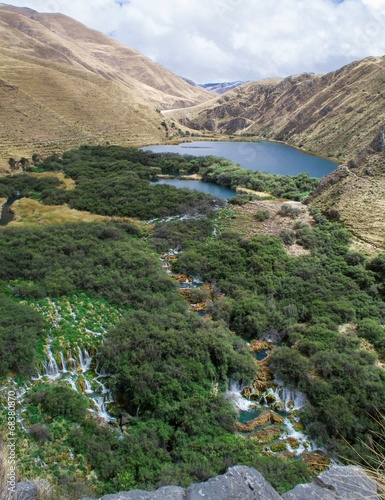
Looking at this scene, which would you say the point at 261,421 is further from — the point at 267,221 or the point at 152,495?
the point at 267,221

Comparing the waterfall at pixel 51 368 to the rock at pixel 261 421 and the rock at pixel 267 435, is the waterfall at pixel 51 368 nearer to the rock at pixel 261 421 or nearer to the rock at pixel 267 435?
the rock at pixel 261 421

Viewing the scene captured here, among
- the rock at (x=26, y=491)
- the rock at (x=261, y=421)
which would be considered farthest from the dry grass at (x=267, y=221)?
the rock at (x=26, y=491)

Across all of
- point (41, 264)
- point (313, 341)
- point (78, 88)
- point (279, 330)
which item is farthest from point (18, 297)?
point (78, 88)

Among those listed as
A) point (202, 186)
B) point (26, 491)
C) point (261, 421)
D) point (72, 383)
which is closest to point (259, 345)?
point (261, 421)

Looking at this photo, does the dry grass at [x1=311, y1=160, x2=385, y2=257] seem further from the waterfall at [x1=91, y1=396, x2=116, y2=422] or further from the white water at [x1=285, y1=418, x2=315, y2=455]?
the waterfall at [x1=91, y1=396, x2=116, y2=422]

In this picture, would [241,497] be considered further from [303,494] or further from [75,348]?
[75,348]
